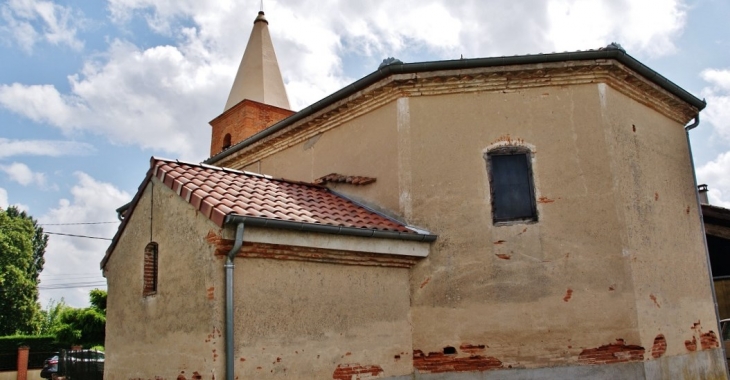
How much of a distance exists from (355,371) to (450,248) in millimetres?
2288

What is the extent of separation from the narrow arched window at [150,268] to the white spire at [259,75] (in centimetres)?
1102

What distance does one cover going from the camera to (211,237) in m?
6.96

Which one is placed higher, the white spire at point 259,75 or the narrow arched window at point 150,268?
the white spire at point 259,75

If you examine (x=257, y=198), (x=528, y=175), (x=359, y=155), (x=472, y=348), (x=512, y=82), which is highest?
(x=512, y=82)

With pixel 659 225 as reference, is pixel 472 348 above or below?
below

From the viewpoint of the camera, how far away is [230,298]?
6.74 metres

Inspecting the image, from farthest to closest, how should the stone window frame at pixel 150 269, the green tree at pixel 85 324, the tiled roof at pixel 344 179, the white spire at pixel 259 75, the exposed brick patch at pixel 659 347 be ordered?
the green tree at pixel 85 324 < the white spire at pixel 259 75 < the tiled roof at pixel 344 179 < the stone window frame at pixel 150 269 < the exposed brick patch at pixel 659 347

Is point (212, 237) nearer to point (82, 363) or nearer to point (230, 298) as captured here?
point (230, 298)

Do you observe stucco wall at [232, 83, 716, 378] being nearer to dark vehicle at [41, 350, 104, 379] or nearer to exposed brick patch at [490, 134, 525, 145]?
exposed brick patch at [490, 134, 525, 145]

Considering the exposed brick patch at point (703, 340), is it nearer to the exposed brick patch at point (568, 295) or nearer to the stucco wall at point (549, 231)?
the stucco wall at point (549, 231)

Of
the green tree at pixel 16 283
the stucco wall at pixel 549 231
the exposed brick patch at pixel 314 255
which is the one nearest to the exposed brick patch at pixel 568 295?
the stucco wall at pixel 549 231

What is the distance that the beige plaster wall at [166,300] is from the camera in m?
6.90

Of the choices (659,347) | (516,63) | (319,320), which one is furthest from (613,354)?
(516,63)

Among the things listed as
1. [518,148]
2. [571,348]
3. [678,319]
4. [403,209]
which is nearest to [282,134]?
[403,209]
